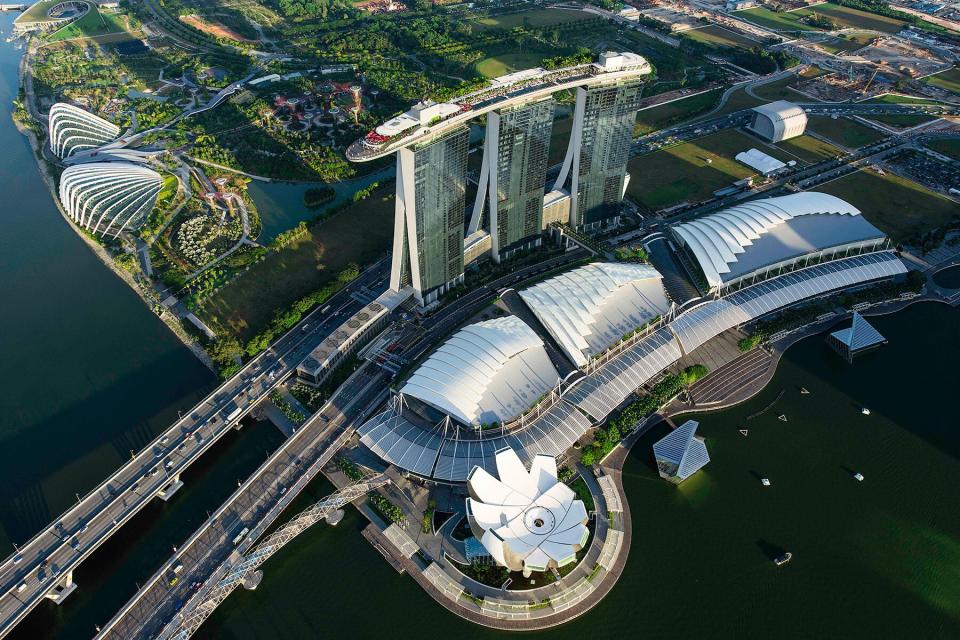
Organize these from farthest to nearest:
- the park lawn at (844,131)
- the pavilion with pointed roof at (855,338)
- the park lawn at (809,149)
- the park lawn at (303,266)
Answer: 1. the park lawn at (844,131)
2. the park lawn at (809,149)
3. the park lawn at (303,266)
4. the pavilion with pointed roof at (855,338)

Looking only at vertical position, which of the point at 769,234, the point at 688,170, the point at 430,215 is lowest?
the point at 688,170

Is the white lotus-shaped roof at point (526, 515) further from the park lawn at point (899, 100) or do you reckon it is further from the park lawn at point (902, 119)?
the park lawn at point (899, 100)

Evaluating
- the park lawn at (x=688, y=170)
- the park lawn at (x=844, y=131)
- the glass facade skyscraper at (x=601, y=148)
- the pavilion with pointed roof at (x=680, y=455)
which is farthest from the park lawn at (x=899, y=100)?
the pavilion with pointed roof at (x=680, y=455)

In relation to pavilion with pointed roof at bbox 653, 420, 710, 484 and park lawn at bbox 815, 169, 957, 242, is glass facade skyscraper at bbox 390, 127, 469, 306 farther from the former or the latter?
park lawn at bbox 815, 169, 957, 242

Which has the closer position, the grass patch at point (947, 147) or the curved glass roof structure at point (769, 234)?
the curved glass roof structure at point (769, 234)

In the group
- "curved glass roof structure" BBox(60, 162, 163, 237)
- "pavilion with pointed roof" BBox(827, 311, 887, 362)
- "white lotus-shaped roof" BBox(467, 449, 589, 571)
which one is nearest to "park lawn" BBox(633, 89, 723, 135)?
"pavilion with pointed roof" BBox(827, 311, 887, 362)

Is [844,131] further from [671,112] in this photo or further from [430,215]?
[430,215]

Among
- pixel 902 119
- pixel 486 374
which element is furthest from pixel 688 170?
pixel 486 374
